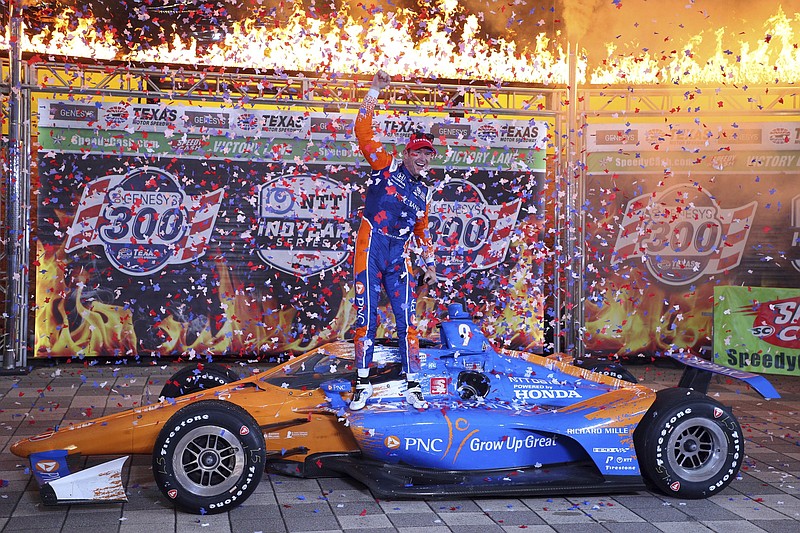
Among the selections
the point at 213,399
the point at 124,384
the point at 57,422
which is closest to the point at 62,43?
the point at 124,384

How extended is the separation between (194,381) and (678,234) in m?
7.61

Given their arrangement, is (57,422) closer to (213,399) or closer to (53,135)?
(213,399)

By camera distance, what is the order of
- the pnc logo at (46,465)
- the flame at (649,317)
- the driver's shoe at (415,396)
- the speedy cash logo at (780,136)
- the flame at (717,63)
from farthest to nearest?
the flame at (649,317)
the speedy cash logo at (780,136)
the flame at (717,63)
the driver's shoe at (415,396)
the pnc logo at (46,465)

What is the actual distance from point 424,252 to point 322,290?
5.14 m

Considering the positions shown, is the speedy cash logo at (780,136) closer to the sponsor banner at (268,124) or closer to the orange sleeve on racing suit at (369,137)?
the sponsor banner at (268,124)

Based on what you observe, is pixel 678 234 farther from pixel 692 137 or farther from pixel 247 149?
pixel 247 149

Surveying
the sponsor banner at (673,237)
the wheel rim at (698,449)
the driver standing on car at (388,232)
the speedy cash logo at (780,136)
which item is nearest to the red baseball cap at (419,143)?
the driver standing on car at (388,232)

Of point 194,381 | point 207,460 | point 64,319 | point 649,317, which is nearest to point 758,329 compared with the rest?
point 649,317

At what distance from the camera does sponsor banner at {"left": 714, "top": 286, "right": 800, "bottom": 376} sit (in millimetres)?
10039

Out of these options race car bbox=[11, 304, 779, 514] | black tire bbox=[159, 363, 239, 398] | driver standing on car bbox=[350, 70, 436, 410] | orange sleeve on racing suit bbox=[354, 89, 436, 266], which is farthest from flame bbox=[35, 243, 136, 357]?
orange sleeve on racing suit bbox=[354, 89, 436, 266]

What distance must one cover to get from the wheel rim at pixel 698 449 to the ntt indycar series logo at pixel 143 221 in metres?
7.21

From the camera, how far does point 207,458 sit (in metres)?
5.05

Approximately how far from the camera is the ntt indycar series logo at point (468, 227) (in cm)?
1153

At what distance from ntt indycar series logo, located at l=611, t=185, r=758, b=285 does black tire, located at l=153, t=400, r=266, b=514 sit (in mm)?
7870
